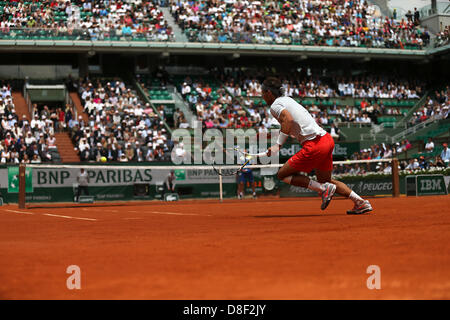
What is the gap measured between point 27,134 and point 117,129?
4050 mm

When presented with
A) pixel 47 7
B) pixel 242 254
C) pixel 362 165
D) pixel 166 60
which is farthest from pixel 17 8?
pixel 242 254

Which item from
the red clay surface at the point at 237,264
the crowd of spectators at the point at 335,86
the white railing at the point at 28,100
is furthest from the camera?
the crowd of spectators at the point at 335,86

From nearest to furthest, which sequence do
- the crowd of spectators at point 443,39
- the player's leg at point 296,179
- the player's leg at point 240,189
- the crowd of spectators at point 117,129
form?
the player's leg at point 296,179 < the player's leg at point 240,189 < the crowd of spectators at point 117,129 < the crowd of spectators at point 443,39

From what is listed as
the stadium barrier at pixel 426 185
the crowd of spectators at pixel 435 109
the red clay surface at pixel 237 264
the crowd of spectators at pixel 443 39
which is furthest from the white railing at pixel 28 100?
the red clay surface at pixel 237 264

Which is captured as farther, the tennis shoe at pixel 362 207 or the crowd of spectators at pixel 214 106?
the crowd of spectators at pixel 214 106

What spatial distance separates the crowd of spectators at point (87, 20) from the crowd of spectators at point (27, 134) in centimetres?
426

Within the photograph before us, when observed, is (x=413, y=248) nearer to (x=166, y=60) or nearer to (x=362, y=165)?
(x=362, y=165)

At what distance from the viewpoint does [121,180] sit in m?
26.1

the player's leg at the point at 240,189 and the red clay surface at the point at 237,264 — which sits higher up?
the red clay surface at the point at 237,264

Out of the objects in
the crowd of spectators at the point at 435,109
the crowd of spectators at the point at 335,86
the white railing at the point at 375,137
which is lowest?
the white railing at the point at 375,137

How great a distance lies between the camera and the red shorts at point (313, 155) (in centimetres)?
874

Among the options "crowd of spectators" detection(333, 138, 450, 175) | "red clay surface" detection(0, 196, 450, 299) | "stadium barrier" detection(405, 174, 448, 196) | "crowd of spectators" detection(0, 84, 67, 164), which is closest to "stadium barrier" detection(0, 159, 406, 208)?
"crowd of spectators" detection(333, 138, 450, 175)

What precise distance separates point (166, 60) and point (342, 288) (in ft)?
117

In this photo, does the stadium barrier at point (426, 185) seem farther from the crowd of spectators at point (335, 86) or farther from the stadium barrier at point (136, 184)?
the crowd of spectators at point (335, 86)
